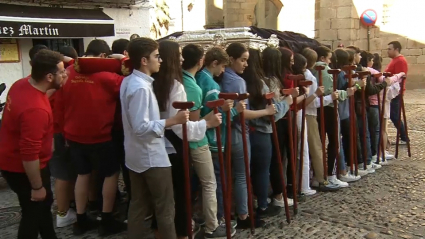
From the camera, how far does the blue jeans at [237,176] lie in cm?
407

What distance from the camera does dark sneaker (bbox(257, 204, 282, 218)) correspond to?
14.7 ft

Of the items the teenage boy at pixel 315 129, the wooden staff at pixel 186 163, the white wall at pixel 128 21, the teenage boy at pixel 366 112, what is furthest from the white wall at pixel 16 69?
the wooden staff at pixel 186 163

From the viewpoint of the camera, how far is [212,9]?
987 inches

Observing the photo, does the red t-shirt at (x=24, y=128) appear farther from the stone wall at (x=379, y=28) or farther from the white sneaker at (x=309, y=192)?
the stone wall at (x=379, y=28)

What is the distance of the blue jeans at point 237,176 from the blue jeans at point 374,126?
2.86 meters

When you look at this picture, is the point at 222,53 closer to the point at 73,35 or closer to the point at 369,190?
the point at 369,190

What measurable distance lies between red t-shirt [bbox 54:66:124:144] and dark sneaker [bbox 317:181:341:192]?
2.70 metres

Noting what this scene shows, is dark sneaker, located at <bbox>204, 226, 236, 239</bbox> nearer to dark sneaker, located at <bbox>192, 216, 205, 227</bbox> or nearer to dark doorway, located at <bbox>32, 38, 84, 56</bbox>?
dark sneaker, located at <bbox>192, 216, 205, 227</bbox>

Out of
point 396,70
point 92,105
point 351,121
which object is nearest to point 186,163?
point 92,105

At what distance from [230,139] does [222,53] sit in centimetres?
75

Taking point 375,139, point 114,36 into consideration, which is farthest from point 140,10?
point 375,139

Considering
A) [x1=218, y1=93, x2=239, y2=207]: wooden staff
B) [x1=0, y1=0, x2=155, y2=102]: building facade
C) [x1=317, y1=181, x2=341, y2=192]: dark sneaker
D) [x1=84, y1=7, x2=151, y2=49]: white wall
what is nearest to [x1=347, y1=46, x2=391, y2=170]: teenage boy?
[x1=317, y1=181, x2=341, y2=192]: dark sneaker

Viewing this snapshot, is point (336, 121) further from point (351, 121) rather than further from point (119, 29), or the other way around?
point (119, 29)

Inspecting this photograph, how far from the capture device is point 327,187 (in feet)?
17.6
